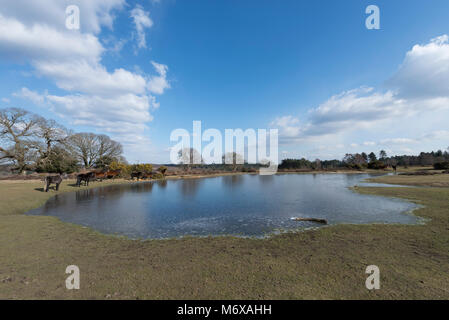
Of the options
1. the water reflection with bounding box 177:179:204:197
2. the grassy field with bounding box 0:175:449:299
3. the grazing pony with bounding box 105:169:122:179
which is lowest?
the water reflection with bounding box 177:179:204:197

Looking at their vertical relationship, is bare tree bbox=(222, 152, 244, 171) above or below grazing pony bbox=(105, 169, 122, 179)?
above

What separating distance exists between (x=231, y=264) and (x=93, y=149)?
211 ft

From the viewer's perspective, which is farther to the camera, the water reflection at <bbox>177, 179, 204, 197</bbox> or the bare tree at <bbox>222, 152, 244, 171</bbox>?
the bare tree at <bbox>222, 152, 244, 171</bbox>

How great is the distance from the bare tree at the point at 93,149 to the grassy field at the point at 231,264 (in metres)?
54.3

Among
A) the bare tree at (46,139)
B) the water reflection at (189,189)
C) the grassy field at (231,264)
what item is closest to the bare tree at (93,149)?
the bare tree at (46,139)

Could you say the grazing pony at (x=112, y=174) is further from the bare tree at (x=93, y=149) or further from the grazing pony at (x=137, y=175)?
the bare tree at (x=93, y=149)

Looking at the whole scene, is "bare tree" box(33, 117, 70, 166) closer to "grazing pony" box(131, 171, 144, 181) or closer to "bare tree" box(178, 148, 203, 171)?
"grazing pony" box(131, 171, 144, 181)

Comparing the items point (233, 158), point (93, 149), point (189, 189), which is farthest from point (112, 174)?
point (233, 158)

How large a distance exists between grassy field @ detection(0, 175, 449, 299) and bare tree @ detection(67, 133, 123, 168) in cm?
5431

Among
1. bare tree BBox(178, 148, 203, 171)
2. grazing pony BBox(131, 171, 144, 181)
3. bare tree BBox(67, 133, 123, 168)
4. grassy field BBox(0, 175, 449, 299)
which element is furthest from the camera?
bare tree BBox(178, 148, 203, 171)

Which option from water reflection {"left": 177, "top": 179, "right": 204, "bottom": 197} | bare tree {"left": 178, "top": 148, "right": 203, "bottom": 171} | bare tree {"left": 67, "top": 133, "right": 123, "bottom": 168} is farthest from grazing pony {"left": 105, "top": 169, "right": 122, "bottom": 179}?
bare tree {"left": 178, "top": 148, "right": 203, "bottom": 171}

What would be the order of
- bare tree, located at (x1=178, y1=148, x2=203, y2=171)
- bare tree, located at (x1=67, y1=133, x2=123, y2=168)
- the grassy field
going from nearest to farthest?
the grassy field < bare tree, located at (x1=67, y1=133, x2=123, y2=168) < bare tree, located at (x1=178, y1=148, x2=203, y2=171)

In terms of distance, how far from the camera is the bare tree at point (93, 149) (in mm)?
51575

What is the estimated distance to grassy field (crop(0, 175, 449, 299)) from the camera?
153 inches
